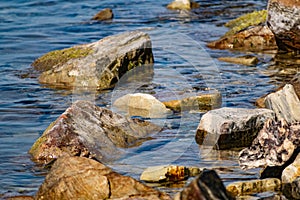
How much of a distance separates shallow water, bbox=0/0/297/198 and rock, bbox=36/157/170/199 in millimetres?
405

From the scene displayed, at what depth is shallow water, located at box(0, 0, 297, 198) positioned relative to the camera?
5.68 metres

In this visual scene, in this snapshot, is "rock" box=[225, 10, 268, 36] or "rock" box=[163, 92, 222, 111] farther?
"rock" box=[225, 10, 268, 36]

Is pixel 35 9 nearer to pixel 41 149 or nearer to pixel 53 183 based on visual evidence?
pixel 41 149

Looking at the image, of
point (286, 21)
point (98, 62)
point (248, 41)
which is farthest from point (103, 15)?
point (98, 62)

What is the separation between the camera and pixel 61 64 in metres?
9.07

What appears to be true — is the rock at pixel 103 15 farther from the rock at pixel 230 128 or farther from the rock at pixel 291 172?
the rock at pixel 291 172

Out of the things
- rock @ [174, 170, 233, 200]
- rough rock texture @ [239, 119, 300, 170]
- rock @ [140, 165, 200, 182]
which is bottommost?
rock @ [140, 165, 200, 182]

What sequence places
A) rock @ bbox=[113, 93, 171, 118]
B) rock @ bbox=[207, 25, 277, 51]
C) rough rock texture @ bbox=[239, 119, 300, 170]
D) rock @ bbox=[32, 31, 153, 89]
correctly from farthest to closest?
rock @ bbox=[207, 25, 277, 51], rock @ bbox=[32, 31, 153, 89], rock @ bbox=[113, 93, 171, 118], rough rock texture @ bbox=[239, 119, 300, 170]

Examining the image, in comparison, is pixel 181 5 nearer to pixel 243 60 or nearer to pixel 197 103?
pixel 243 60

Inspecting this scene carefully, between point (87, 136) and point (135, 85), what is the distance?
2.82 metres

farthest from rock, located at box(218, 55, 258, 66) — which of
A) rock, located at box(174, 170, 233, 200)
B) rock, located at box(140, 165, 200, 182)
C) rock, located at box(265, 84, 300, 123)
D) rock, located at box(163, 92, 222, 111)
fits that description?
rock, located at box(174, 170, 233, 200)

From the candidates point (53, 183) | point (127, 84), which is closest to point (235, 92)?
point (127, 84)

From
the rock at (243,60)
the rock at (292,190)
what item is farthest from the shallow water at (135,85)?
the rock at (292,190)

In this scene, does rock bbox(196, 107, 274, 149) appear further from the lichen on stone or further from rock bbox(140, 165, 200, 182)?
the lichen on stone
